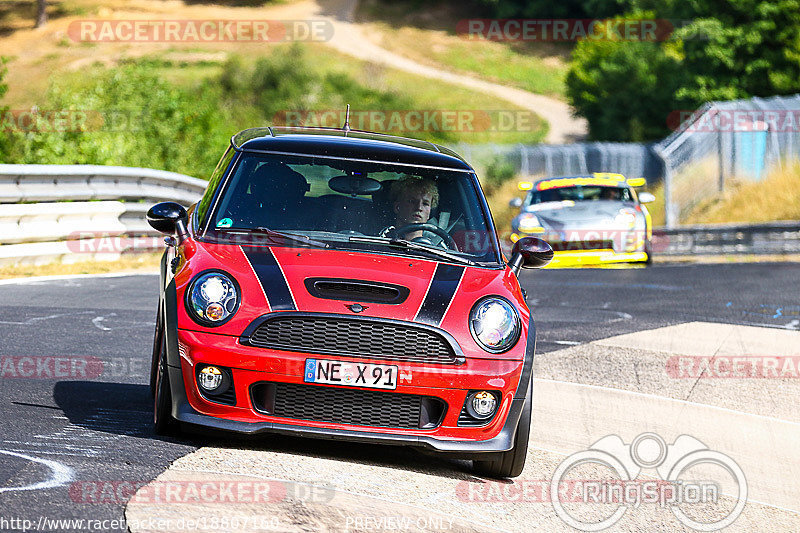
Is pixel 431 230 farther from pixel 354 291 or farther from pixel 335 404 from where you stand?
pixel 335 404

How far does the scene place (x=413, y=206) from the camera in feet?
21.9

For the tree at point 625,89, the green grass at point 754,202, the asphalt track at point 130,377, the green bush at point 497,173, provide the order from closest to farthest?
the asphalt track at point 130,377, the green grass at point 754,202, the green bush at point 497,173, the tree at point 625,89

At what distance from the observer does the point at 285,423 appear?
555cm

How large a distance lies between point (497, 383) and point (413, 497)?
720 mm

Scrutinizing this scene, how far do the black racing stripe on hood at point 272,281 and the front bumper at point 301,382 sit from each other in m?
0.22

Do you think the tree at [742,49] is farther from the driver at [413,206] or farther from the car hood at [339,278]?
the car hood at [339,278]

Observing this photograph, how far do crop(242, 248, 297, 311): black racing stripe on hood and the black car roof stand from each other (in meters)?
1.08

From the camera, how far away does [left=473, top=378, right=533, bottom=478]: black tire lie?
232 inches

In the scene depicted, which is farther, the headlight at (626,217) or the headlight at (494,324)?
the headlight at (626,217)

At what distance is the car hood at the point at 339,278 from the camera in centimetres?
552
